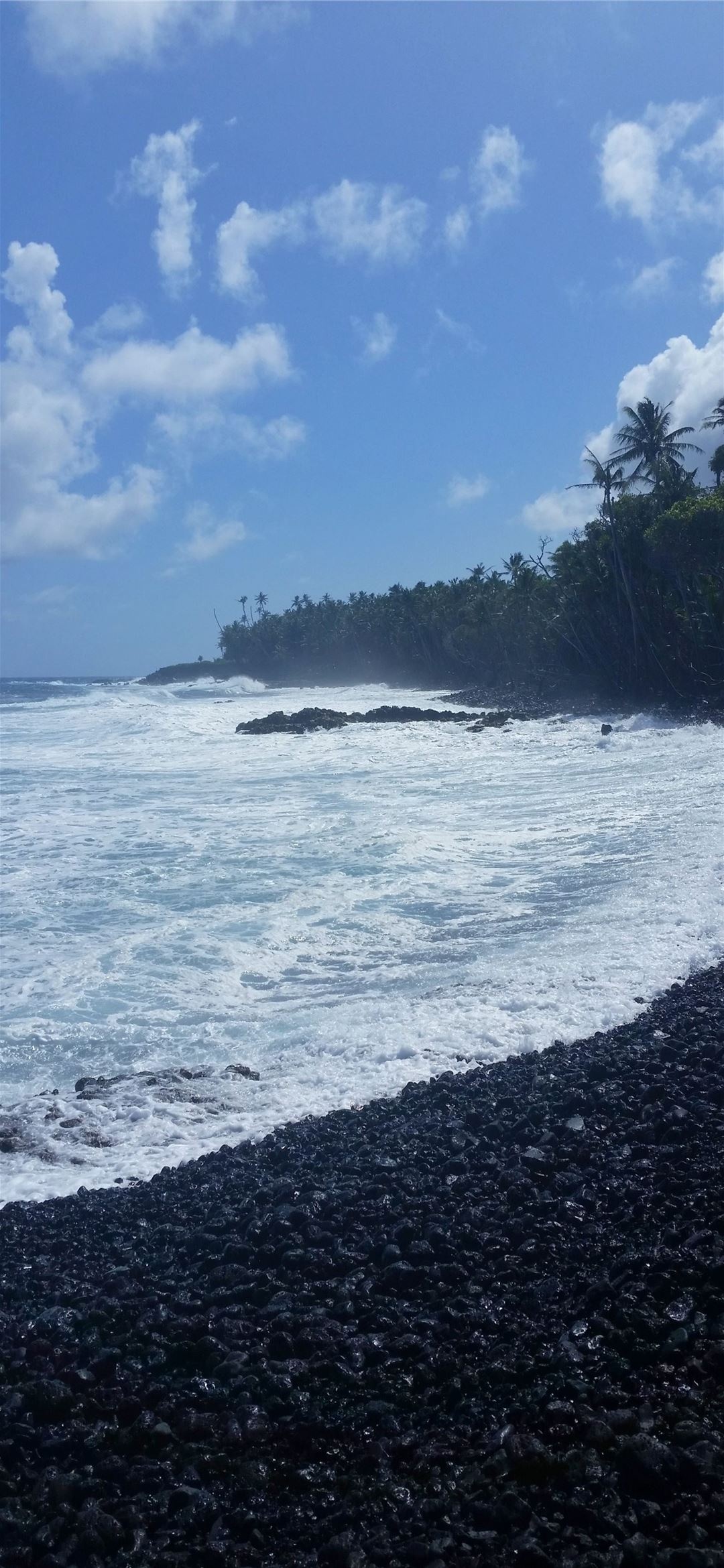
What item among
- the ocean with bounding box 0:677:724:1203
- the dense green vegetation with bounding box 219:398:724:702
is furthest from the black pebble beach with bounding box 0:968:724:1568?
the dense green vegetation with bounding box 219:398:724:702

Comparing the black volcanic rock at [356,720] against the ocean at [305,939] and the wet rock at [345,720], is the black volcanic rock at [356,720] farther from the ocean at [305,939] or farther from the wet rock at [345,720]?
the ocean at [305,939]

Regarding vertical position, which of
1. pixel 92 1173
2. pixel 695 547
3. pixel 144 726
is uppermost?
pixel 695 547

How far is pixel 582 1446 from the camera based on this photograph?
118 inches

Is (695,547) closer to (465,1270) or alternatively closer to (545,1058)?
(545,1058)

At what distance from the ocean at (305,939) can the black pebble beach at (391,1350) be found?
98cm

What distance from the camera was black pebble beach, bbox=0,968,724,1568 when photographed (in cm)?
285

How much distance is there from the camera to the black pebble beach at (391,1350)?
2.85 m

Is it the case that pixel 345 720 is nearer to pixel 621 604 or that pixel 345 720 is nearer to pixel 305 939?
pixel 621 604

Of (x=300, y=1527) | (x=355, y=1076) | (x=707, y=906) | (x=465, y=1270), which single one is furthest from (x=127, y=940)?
(x=300, y=1527)

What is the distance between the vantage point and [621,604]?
40.2m

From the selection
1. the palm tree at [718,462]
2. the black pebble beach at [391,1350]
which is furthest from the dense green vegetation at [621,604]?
the black pebble beach at [391,1350]

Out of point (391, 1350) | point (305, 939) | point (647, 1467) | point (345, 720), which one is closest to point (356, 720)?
point (345, 720)

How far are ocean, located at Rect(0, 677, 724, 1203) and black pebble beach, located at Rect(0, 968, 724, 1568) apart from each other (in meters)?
0.98

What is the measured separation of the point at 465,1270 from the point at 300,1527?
4.16 ft
